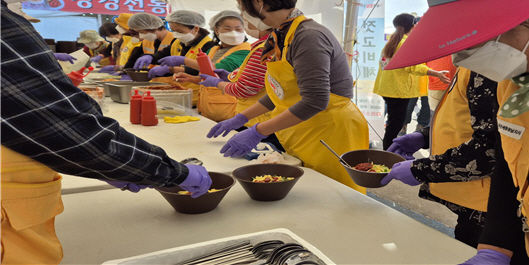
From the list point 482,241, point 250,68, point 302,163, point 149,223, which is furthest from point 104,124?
point 250,68

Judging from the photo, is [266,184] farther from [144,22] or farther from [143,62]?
[144,22]

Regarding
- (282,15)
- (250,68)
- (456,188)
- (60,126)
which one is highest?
(282,15)

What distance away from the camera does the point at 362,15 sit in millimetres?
4270

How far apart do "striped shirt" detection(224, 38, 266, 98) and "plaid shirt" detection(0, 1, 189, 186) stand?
62.0 inches

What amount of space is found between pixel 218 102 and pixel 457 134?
6.94ft

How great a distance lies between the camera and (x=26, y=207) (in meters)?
0.64

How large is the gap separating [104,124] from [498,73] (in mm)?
797

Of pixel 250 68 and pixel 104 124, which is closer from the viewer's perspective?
pixel 104 124

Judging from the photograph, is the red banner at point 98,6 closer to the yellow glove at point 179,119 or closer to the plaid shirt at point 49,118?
the yellow glove at point 179,119

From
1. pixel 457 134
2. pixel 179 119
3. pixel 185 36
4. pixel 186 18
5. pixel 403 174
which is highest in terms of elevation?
pixel 186 18

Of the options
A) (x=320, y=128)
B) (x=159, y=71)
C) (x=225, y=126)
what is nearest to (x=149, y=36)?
(x=159, y=71)

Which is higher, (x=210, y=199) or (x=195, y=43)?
(x=195, y=43)

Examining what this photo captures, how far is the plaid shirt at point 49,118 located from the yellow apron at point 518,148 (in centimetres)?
80

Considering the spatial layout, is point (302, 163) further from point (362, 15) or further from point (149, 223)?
point (362, 15)
